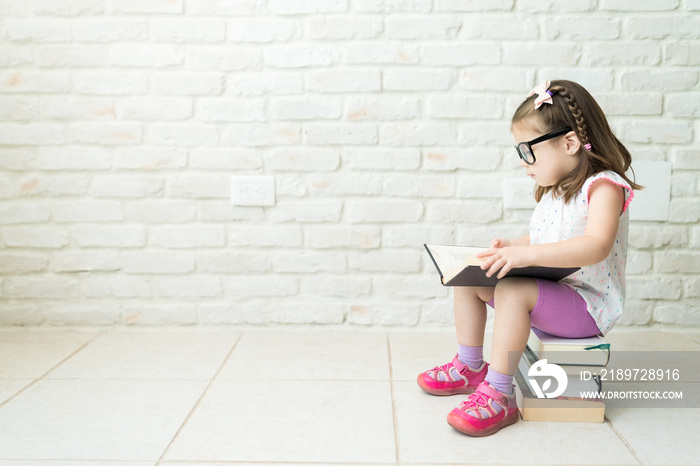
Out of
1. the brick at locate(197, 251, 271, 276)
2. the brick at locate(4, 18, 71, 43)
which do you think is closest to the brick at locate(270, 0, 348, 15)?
the brick at locate(4, 18, 71, 43)

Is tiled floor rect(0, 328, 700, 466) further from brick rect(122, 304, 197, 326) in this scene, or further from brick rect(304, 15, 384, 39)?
brick rect(304, 15, 384, 39)

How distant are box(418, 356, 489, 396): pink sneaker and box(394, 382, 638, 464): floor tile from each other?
0.08 meters

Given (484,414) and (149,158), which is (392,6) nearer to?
(149,158)

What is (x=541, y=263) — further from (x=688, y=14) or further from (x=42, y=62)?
(x=42, y=62)

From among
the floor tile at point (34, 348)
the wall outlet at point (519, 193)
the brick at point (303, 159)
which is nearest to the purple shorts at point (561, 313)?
the wall outlet at point (519, 193)

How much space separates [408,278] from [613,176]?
2.76ft

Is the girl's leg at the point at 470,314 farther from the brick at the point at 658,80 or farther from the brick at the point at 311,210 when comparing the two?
the brick at the point at 658,80

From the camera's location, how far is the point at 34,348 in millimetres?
1873

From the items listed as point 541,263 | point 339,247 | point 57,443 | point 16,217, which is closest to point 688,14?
point 541,263

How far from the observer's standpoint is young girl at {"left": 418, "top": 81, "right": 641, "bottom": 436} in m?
1.30

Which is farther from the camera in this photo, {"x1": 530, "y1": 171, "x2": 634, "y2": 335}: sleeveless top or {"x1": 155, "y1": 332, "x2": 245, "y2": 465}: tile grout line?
{"x1": 530, "y1": 171, "x2": 634, "y2": 335}: sleeveless top

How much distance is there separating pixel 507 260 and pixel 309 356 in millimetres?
742

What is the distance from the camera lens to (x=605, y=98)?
6.40ft

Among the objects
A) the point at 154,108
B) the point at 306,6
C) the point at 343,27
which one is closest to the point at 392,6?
the point at 343,27
